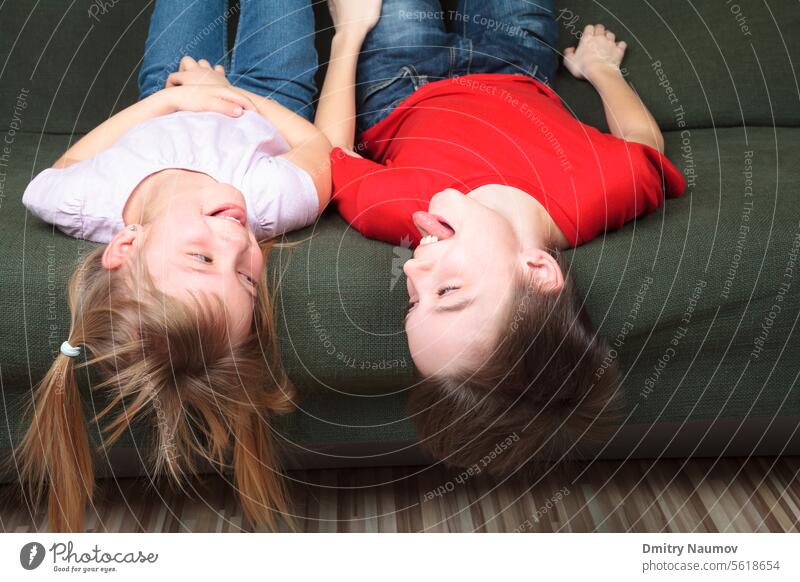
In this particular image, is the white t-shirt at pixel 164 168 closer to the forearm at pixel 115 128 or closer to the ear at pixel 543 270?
the forearm at pixel 115 128

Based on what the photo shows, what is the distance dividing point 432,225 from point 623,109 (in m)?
0.39

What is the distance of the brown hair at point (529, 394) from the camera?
25.8 inches

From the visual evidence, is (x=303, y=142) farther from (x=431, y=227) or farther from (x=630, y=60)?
(x=630, y=60)

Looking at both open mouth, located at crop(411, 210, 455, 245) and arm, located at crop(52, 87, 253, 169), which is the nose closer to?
open mouth, located at crop(411, 210, 455, 245)

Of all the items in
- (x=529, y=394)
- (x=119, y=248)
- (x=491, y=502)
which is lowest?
(x=491, y=502)

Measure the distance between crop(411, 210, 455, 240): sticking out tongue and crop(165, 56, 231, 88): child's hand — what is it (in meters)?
0.33

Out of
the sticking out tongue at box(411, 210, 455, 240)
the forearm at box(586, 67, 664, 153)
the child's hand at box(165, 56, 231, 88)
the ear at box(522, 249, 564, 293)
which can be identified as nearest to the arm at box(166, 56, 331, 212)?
the child's hand at box(165, 56, 231, 88)

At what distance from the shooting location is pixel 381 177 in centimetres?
76

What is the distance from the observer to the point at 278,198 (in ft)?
2.34

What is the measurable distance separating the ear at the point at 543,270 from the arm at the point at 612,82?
0.94 ft

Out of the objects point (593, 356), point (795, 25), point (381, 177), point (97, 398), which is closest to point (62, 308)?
point (97, 398)

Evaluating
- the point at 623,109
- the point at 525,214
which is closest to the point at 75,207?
the point at 525,214
